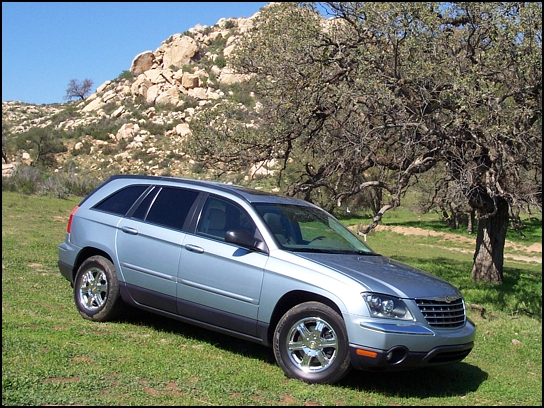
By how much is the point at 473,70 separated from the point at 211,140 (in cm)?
611

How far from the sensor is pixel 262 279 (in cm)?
595

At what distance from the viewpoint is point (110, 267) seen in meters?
7.11

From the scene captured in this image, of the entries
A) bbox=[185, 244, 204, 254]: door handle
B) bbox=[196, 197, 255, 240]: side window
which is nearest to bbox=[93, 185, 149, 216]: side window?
bbox=[196, 197, 255, 240]: side window

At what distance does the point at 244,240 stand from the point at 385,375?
196 centimetres

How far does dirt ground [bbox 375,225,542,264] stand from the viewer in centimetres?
2872

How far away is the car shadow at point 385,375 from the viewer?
582cm

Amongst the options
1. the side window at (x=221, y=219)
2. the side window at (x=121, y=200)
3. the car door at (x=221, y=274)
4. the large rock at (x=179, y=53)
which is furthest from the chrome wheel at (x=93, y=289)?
the large rock at (x=179, y=53)

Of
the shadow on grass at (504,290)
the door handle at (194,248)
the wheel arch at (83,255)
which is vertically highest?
the door handle at (194,248)

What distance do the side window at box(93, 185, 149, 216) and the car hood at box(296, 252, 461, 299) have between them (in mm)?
2445

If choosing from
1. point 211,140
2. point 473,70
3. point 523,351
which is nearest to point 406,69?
point 473,70

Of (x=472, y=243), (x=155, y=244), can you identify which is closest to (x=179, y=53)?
(x=472, y=243)

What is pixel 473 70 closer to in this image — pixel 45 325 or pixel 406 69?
pixel 406 69

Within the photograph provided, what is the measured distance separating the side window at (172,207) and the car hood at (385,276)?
155 cm

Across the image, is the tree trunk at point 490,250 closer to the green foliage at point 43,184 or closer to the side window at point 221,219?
the side window at point 221,219
